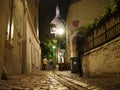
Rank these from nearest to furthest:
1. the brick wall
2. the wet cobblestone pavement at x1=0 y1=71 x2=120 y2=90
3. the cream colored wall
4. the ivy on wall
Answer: the wet cobblestone pavement at x1=0 y1=71 x2=120 y2=90 → the brick wall → the ivy on wall → the cream colored wall

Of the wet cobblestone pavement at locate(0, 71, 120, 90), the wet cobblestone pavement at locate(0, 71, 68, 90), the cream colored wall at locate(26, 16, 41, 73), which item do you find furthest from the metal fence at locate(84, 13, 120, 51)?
the cream colored wall at locate(26, 16, 41, 73)

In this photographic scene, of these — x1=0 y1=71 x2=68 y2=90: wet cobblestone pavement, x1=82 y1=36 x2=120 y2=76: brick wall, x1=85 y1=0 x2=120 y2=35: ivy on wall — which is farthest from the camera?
x1=85 y1=0 x2=120 y2=35: ivy on wall

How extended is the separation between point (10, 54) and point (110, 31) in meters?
4.98

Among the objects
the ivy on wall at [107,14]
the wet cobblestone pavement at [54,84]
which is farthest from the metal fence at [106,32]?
the wet cobblestone pavement at [54,84]

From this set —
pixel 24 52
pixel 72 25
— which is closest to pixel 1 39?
pixel 24 52

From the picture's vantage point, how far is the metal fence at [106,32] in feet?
25.5

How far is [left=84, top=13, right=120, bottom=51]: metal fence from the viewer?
25.5 feet

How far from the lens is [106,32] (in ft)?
28.8

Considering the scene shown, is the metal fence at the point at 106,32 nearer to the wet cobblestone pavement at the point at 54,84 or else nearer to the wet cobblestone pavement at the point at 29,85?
the wet cobblestone pavement at the point at 54,84

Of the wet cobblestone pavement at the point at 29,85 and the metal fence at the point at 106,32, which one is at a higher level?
the metal fence at the point at 106,32

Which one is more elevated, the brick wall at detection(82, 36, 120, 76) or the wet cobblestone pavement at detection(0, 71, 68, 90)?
the brick wall at detection(82, 36, 120, 76)

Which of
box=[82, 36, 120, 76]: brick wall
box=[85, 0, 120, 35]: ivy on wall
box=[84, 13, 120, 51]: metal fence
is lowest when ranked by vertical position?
box=[82, 36, 120, 76]: brick wall

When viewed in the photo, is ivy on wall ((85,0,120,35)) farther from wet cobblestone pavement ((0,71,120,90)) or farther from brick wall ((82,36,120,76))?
wet cobblestone pavement ((0,71,120,90))

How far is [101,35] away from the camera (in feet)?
30.7
